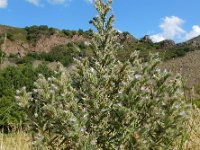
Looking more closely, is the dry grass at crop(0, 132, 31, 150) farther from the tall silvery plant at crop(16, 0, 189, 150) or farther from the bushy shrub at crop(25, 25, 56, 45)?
the bushy shrub at crop(25, 25, 56, 45)

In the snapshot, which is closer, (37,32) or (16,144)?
(16,144)

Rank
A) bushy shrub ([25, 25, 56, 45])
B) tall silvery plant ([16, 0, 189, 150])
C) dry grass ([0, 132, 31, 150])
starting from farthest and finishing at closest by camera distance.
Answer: bushy shrub ([25, 25, 56, 45])
dry grass ([0, 132, 31, 150])
tall silvery plant ([16, 0, 189, 150])

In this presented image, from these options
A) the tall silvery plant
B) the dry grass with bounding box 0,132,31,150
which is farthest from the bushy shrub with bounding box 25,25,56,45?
the tall silvery plant

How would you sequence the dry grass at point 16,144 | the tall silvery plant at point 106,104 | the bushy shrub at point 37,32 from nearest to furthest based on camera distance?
the tall silvery plant at point 106,104, the dry grass at point 16,144, the bushy shrub at point 37,32

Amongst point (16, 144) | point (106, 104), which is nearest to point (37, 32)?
point (16, 144)

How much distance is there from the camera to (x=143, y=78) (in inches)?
197

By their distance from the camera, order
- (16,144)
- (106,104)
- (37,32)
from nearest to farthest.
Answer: (106,104) < (16,144) < (37,32)

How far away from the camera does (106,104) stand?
5.00m

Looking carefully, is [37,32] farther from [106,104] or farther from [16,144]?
[106,104]

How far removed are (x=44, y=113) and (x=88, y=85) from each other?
71cm

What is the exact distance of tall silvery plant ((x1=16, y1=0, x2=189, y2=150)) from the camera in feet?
14.8

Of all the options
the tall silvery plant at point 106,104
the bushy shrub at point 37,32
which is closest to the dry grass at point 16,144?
the tall silvery plant at point 106,104

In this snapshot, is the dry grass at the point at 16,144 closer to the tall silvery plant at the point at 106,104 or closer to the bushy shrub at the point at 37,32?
the tall silvery plant at the point at 106,104

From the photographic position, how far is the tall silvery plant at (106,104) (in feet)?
14.8
